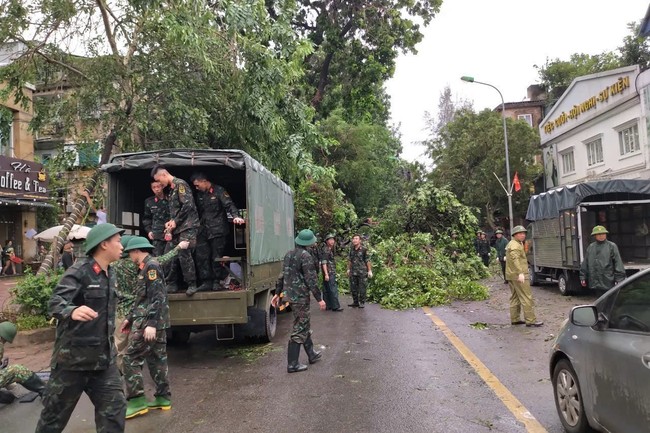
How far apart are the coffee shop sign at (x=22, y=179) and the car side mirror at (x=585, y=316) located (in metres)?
18.5

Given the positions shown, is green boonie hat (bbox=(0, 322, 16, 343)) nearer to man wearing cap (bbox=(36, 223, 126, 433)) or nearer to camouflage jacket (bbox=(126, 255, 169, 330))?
camouflage jacket (bbox=(126, 255, 169, 330))

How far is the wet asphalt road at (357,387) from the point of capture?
4773 mm

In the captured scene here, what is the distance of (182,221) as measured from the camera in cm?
727

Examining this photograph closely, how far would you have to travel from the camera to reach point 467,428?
4492 millimetres

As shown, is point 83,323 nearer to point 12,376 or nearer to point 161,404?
point 161,404

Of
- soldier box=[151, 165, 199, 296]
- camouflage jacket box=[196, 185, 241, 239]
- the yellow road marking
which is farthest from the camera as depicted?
camouflage jacket box=[196, 185, 241, 239]

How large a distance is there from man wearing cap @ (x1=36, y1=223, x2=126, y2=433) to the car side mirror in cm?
346

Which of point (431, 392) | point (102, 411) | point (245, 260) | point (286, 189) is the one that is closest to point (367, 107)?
point (286, 189)

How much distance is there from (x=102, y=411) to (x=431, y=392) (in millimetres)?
3266

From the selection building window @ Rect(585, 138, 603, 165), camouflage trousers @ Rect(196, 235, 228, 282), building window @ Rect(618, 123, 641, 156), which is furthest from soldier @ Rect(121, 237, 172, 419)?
building window @ Rect(585, 138, 603, 165)

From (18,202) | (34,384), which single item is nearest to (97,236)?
(34,384)

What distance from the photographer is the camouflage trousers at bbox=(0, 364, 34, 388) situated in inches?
209

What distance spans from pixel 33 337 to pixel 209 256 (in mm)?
3398

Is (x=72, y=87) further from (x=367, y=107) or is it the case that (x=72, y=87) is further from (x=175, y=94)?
(x=367, y=107)
